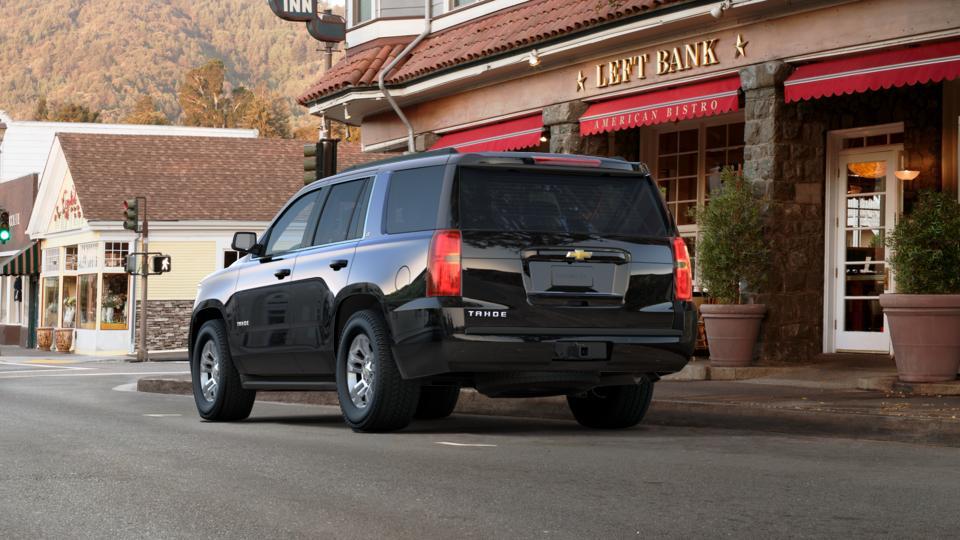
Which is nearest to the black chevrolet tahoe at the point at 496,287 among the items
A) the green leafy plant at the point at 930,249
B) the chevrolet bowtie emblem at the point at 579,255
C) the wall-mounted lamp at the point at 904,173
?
the chevrolet bowtie emblem at the point at 579,255

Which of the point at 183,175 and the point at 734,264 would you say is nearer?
the point at 734,264

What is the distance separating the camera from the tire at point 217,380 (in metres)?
12.6

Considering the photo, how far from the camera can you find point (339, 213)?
11664mm

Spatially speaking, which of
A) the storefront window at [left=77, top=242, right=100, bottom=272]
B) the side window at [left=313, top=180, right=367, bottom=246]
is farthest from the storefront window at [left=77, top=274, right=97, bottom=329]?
the side window at [left=313, top=180, right=367, bottom=246]

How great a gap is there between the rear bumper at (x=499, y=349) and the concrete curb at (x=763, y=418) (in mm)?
1462

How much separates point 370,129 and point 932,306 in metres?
14.0

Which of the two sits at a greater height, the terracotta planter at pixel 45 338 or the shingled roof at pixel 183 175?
the shingled roof at pixel 183 175

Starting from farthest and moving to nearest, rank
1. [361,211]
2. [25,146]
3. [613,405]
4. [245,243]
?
[25,146] < [245,243] < [613,405] < [361,211]

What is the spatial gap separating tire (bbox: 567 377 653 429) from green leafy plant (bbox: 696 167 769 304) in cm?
485

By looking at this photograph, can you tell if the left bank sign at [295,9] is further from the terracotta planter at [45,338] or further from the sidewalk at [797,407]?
the terracotta planter at [45,338]

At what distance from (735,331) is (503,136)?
6.07 m

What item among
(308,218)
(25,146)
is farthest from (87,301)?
(308,218)

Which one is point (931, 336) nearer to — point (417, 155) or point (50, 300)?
point (417, 155)

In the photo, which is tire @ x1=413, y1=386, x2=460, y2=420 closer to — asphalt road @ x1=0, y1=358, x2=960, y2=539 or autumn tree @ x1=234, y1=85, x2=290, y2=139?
asphalt road @ x1=0, y1=358, x2=960, y2=539
